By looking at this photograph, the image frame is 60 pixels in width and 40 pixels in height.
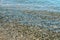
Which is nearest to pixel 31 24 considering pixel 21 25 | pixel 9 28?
pixel 21 25

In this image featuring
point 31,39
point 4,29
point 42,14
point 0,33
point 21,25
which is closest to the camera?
point 31,39

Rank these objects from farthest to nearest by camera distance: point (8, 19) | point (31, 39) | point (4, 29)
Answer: point (8, 19) < point (4, 29) < point (31, 39)

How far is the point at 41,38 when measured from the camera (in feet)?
18.6

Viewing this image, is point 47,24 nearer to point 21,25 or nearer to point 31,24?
point 31,24

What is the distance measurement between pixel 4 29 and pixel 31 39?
4.85 ft

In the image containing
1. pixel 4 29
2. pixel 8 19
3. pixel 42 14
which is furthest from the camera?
pixel 42 14

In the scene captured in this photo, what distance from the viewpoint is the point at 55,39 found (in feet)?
18.5

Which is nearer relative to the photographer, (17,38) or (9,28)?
(17,38)

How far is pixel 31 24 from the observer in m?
7.17

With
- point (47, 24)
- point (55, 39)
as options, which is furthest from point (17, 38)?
point (47, 24)

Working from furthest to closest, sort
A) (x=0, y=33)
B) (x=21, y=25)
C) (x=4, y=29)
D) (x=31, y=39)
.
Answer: (x=21, y=25) < (x=4, y=29) < (x=0, y=33) < (x=31, y=39)

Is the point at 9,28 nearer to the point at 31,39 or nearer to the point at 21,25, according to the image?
the point at 21,25

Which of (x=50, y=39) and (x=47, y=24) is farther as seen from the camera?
(x=47, y=24)

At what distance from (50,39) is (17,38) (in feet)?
3.95
